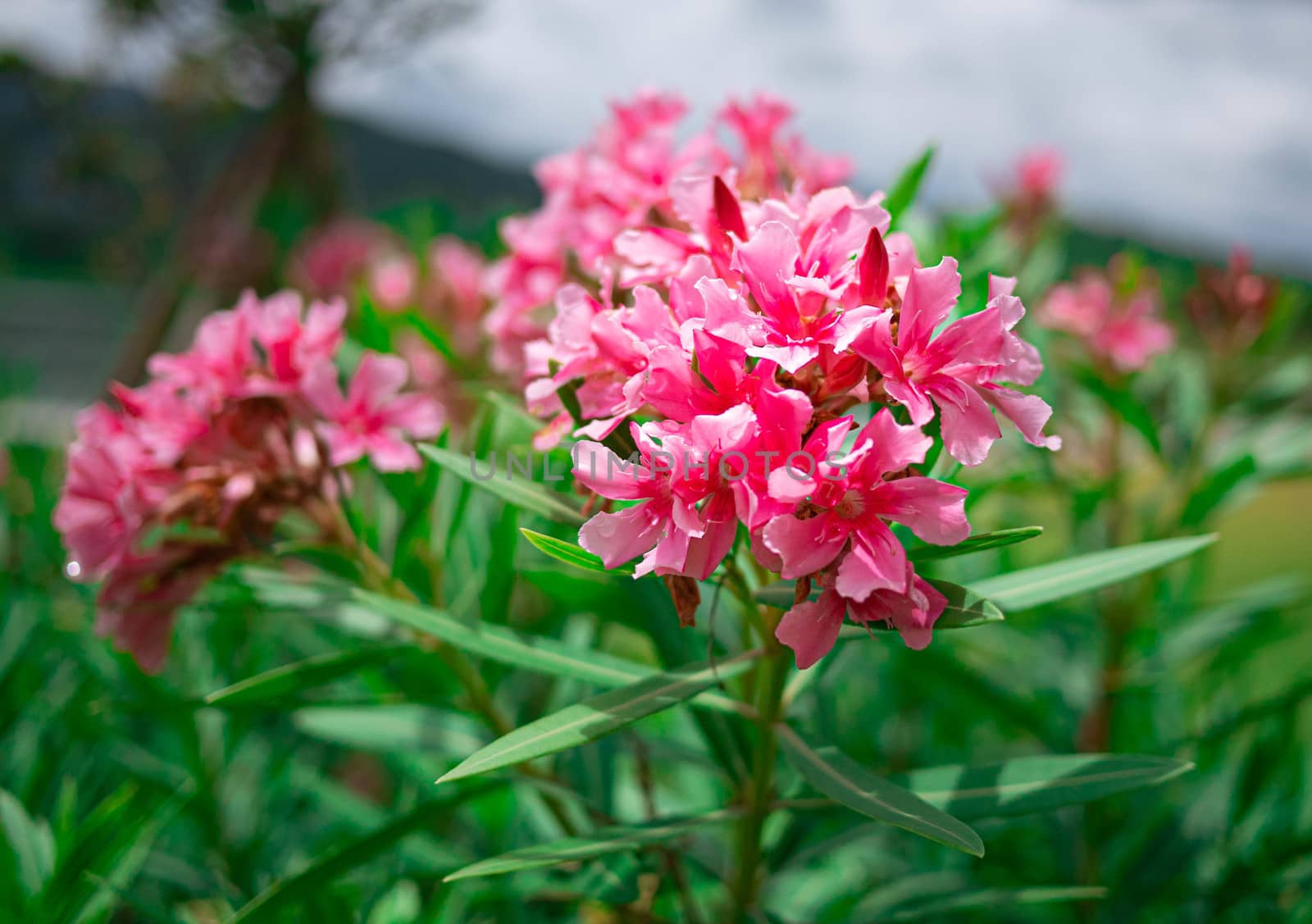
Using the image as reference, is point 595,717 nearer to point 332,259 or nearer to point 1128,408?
point 1128,408

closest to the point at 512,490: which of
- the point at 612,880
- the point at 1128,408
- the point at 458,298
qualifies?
the point at 612,880

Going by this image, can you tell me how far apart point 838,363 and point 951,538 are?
0.40 ft

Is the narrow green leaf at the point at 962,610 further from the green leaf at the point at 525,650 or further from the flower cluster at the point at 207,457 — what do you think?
the flower cluster at the point at 207,457

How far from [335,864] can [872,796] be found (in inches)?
15.7

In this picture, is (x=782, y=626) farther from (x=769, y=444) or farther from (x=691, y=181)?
(x=691, y=181)

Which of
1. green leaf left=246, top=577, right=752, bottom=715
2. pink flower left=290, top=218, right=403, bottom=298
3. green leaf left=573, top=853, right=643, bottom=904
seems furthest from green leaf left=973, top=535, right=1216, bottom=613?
pink flower left=290, top=218, right=403, bottom=298

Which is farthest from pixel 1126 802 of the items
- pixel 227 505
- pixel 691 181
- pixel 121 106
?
pixel 121 106

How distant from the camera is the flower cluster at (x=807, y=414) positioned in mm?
431

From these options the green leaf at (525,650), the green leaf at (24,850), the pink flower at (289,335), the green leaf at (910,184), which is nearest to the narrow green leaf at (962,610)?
the green leaf at (525,650)

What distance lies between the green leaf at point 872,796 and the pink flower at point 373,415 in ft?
1.33

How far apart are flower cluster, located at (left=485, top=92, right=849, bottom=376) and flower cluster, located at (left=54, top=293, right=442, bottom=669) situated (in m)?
0.21

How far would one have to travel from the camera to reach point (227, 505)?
2.23ft

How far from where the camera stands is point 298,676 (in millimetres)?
703

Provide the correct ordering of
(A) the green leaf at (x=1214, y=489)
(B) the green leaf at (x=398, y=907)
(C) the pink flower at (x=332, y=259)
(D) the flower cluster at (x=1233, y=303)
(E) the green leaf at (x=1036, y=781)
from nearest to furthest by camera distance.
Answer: (E) the green leaf at (x=1036, y=781), (B) the green leaf at (x=398, y=907), (A) the green leaf at (x=1214, y=489), (D) the flower cluster at (x=1233, y=303), (C) the pink flower at (x=332, y=259)
